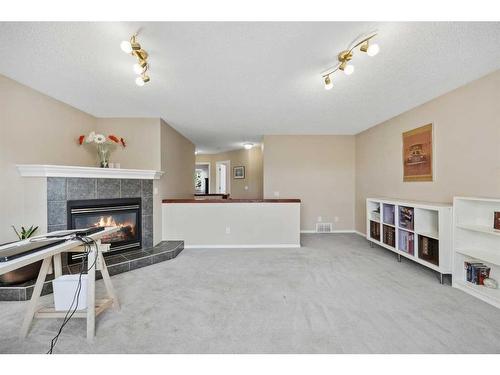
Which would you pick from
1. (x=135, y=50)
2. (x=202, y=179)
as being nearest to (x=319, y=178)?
(x=135, y=50)

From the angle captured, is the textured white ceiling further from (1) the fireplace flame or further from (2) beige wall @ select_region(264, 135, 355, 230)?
(1) the fireplace flame

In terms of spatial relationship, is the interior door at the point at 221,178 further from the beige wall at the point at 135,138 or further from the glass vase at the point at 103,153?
the glass vase at the point at 103,153

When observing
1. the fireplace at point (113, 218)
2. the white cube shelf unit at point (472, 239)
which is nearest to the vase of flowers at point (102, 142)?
the fireplace at point (113, 218)

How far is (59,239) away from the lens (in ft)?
4.98

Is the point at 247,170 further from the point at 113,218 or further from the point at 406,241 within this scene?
the point at 406,241

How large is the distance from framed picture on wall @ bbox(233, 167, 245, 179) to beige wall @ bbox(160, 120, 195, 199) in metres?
1.97

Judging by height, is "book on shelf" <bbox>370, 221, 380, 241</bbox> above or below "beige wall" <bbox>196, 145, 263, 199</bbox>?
below

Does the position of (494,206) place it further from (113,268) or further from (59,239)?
(113,268)

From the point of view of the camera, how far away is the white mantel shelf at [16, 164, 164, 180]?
7.72 ft

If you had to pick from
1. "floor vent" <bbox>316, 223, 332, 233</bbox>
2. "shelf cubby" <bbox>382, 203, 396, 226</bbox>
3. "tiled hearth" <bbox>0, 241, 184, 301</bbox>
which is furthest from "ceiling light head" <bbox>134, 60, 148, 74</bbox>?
"floor vent" <bbox>316, 223, 332, 233</bbox>

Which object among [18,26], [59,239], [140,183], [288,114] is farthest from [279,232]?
[18,26]

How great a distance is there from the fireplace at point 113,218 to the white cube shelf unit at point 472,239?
423 centimetres

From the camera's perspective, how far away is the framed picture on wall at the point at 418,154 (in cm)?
294

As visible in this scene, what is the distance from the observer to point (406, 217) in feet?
9.56
